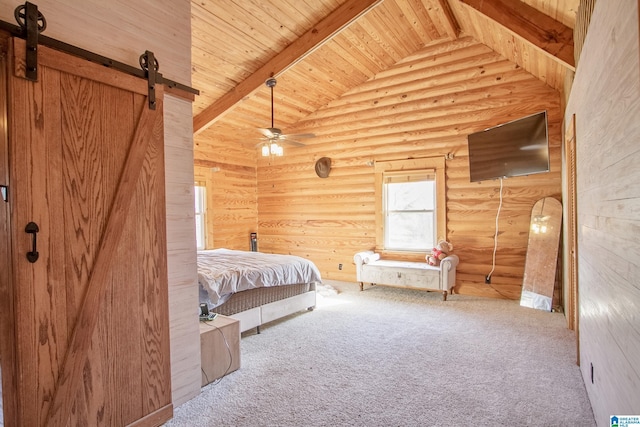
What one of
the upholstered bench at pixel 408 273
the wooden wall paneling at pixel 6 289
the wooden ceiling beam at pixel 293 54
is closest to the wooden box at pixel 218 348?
the wooden wall paneling at pixel 6 289

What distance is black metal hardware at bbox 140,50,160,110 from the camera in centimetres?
209

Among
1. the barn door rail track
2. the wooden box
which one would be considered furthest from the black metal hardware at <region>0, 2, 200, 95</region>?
the wooden box

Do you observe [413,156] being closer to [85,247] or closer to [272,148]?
[272,148]

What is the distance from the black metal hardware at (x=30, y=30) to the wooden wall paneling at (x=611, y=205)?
240 centimetres

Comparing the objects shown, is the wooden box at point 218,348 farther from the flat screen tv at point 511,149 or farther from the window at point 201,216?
the flat screen tv at point 511,149

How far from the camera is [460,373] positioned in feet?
9.00

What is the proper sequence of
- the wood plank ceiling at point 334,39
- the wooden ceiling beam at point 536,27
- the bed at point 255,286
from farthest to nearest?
the bed at point 255,286, the wood plank ceiling at point 334,39, the wooden ceiling beam at point 536,27

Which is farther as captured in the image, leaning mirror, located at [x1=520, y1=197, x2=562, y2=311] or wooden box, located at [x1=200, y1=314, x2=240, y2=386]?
leaning mirror, located at [x1=520, y1=197, x2=562, y2=311]

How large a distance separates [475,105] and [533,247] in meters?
2.15

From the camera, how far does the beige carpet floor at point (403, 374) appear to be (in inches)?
86.7

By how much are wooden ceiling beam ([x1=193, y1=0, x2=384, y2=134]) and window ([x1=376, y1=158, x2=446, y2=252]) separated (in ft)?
7.50

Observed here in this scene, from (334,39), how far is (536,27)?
2.54m

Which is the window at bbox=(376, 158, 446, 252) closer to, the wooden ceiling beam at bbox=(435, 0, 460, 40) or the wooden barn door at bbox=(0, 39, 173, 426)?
the wooden ceiling beam at bbox=(435, 0, 460, 40)

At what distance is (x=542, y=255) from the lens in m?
4.48
